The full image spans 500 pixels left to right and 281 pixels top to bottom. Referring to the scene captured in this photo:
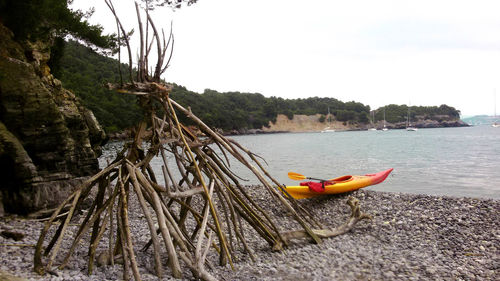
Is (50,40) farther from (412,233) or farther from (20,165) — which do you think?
(412,233)

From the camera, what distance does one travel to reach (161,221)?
4145 millimetres

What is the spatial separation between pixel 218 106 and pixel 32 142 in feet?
260

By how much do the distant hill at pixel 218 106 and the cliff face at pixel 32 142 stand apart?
7062mm

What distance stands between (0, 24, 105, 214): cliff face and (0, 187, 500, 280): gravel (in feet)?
2.23

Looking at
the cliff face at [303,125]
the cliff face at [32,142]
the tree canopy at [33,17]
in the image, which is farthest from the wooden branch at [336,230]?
the cliff face at [303,125]

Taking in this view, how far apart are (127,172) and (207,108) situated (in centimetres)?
6972

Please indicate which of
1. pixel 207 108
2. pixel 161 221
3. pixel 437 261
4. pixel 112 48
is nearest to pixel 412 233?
pixel 437 261

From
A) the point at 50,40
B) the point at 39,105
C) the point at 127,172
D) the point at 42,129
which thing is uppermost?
the point at 50,40

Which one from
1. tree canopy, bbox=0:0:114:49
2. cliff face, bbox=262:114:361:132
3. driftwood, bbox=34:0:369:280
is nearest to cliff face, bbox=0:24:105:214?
tree canopy, bbox=0:0:114:49

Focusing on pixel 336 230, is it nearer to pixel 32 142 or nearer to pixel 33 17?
pixel 32 142

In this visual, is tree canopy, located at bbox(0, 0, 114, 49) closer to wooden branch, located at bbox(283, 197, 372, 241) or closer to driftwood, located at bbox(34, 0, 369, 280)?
driftwood, located at bbox(34, 0, 369, 280)

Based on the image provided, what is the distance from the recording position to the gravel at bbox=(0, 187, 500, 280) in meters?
4.95

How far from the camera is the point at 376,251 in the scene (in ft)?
22.3

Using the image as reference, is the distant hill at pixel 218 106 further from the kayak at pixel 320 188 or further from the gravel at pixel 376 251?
the gravel at pixel 376 251
